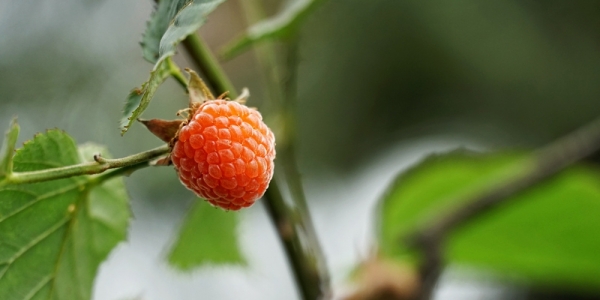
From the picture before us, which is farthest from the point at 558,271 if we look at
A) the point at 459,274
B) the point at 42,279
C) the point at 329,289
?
the point at 42,279

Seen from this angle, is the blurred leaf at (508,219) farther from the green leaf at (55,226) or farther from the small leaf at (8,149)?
the small leaf at (8,149)

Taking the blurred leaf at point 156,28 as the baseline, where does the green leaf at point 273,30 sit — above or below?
above

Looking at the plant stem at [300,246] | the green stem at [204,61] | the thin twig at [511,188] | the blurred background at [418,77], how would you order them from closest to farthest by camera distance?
the green stem at [204,61] → the plant stem at [300,246] → the thin twig at [511,188] → the blurred background at [418,77]

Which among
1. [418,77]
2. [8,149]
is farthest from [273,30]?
[418,77]

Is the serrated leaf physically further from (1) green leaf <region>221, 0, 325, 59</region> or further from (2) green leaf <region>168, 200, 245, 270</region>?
Answer: (2) green leaf <region>168, 200, 245, 270</region>

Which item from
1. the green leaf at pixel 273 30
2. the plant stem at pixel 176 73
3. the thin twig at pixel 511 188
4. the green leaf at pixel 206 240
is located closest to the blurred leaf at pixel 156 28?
the plant stem at pixel 176 73

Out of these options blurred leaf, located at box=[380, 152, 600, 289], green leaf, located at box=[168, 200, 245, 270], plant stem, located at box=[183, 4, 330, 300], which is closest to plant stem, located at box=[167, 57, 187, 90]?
plant stem, located at box=[183, 4, 330, 300]

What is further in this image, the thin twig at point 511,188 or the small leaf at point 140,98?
the thin twig at point 511,188

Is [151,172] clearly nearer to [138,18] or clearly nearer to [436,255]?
[138,18]
